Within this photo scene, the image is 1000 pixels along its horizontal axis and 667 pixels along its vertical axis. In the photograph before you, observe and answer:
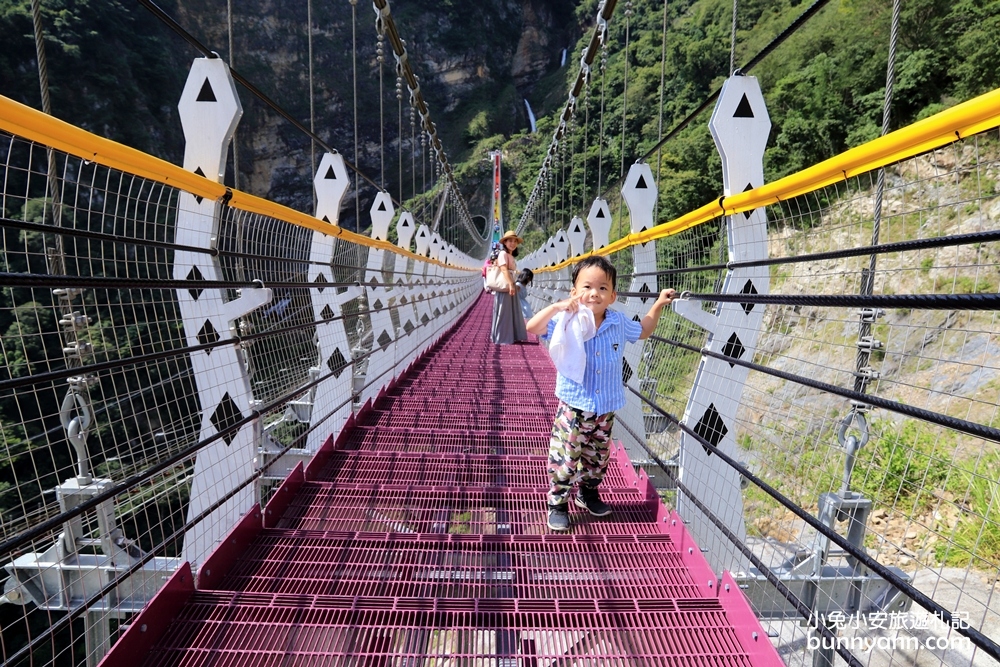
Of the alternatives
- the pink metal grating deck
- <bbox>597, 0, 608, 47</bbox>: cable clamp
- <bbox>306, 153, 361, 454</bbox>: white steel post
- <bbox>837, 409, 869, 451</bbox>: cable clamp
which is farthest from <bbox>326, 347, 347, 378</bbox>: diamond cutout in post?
<bbox>597, 0, 608, 47</bbox>: cable clamp

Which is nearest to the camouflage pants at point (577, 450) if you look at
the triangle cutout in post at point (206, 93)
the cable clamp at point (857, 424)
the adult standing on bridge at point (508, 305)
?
the cable clamp at point (857, 424)

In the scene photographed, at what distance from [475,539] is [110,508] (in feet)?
3.32

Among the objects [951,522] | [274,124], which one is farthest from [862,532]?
[274,124]

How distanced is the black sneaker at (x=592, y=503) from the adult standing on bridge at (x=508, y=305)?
7.32 feet

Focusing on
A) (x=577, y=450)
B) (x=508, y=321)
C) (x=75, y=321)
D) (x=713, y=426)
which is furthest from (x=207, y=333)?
(x=508, y=321)

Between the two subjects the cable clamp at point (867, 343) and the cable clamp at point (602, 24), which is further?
the cable clamp at point (602, 24)

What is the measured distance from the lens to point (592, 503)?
175cm

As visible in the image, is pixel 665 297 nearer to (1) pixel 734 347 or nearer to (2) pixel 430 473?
(1) pixel 734 347

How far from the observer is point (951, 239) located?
79cm

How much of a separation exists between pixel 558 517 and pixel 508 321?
9.74ft

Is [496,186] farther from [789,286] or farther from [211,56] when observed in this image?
[211,56]

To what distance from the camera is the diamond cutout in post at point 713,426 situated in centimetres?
182

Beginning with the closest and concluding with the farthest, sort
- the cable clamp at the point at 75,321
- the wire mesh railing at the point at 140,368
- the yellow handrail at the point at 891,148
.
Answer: the yellow handrail at the point at 891,148
the wire mesh railing at the point at 140,368
the cable clamp at the point at 75,321

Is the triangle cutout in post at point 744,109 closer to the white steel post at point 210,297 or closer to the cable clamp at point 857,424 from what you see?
the cable clamp at point 857,424
